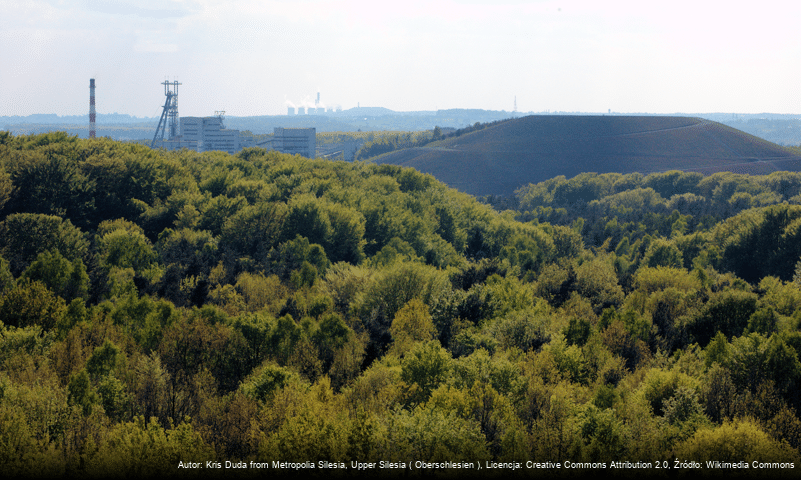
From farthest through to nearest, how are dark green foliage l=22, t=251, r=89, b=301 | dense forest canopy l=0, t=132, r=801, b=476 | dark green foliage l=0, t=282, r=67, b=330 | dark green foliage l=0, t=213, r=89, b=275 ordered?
dark green foliage l=0, t=213, r=89, b=275 → dark green foliage l=22, t=251, r=89, b=301 → dark green foliage l=0, t=282, r=67, b=330 → dense forest canopy l=0, t=132, r=801, b=476

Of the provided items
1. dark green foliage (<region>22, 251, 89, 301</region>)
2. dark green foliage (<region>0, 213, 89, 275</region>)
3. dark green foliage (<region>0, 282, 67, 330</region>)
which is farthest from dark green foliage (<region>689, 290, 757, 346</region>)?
dark green foliage (<region>0, 213, 89, 275</region>)

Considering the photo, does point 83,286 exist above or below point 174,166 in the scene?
below

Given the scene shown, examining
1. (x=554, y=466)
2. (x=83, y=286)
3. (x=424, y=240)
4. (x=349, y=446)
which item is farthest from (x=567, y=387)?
(x=424, y=240)

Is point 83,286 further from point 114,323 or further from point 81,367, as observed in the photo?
point 81,367

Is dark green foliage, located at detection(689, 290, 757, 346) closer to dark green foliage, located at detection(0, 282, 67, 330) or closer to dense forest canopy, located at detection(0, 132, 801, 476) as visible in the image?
dense forest canopy, located at detection(0, 132, 801, 476)

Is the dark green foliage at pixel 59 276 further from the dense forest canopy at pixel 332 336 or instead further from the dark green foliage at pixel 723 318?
the dark green foliage at pixel 723 318

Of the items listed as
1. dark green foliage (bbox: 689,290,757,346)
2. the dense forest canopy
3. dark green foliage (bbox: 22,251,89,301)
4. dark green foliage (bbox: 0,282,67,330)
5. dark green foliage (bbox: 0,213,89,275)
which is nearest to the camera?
the dense forest canopy

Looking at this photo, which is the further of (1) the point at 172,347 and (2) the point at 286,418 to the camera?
(1) the point at 172,347

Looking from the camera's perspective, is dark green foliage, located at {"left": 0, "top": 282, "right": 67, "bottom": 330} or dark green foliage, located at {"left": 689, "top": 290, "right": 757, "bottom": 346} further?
dark green foliage, located at {"left": 689, "top": 290, "right": 757, "bottom": 346}
